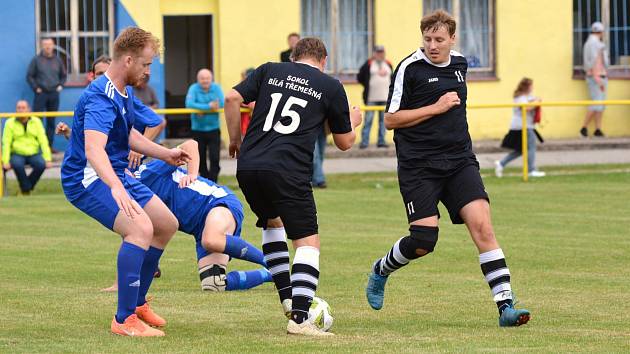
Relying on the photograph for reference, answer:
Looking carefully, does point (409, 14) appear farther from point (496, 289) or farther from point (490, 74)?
point (496, 289)

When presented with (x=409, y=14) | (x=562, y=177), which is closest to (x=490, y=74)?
(x=409, y=14)

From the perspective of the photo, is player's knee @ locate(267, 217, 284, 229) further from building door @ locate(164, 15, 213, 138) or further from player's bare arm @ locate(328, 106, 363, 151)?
building door @ locate(164, 15, 213, 138)

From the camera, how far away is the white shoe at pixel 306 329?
8711 millimetres

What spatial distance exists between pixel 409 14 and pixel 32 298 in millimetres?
19199

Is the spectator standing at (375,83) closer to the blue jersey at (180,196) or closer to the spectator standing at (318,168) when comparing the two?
the spectator standing at (318,168)

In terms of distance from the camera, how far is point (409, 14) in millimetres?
29094

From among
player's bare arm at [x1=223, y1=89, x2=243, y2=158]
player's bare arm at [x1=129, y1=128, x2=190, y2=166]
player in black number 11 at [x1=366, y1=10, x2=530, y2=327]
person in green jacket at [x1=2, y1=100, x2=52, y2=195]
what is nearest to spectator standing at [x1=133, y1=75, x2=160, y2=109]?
person in green jacket at [x1=2, y1=100, x2=52, y2=195]

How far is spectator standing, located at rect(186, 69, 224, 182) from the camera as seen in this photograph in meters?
22.1

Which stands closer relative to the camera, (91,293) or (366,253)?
(91,293)

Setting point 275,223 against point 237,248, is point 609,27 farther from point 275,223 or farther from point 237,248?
point 275,223

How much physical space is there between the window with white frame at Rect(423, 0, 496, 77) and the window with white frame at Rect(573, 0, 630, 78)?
1743 millimetres

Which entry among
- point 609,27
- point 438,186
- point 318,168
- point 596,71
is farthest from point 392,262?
point 609,27

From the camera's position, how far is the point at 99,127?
27.7 feet

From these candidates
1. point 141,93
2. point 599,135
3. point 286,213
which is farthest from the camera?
point 599,135
